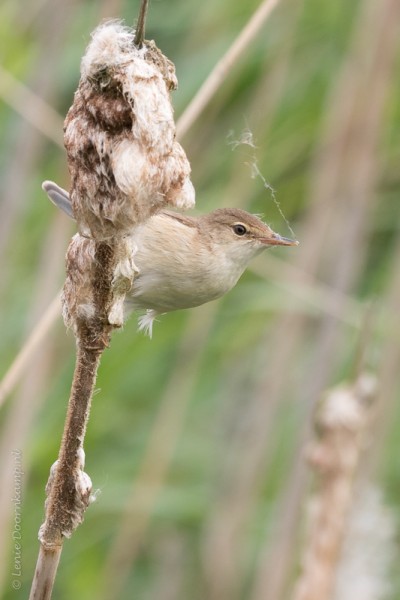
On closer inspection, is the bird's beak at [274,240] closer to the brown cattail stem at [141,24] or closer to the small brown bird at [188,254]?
the small brown bird at [188,254]

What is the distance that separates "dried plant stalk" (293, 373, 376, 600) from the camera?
5.89ft

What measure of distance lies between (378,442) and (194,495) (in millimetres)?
561

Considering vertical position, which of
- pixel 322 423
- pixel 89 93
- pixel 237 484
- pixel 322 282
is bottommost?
pixel 89 93

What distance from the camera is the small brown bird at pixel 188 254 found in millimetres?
1616

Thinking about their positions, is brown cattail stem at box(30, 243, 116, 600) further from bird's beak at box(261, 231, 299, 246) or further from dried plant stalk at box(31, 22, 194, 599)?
bird's beak at box(261, 231, 299, 246)

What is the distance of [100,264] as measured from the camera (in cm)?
107

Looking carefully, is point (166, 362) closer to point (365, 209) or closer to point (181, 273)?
point (365, 209)

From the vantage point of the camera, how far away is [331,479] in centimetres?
185

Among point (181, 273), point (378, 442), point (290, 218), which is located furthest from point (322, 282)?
point (181, 273)

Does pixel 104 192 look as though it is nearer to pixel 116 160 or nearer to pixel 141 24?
pixel 116 160

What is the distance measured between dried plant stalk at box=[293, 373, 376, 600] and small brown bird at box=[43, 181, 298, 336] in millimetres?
331

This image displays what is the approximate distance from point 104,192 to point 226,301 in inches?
66.6

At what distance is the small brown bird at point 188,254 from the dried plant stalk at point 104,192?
42 centimetres

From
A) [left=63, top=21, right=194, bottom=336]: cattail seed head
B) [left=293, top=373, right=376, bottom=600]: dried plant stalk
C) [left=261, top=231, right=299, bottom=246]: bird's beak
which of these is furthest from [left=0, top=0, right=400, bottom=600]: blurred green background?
[left=63, top=21, right=194, bottom=336]: cattail seed head
